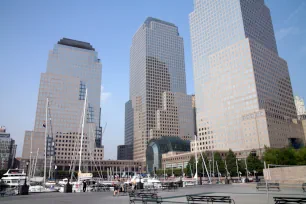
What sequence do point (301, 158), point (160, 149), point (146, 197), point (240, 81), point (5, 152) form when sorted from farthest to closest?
point (160, 149) → point (5, 152) → point (240, 81) → point (301, 158) → point (146, 197)

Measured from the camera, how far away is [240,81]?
15975 centimetres

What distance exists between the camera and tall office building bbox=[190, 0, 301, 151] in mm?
150512

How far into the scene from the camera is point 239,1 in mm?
169250

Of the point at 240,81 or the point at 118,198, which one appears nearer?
the point at 118,198

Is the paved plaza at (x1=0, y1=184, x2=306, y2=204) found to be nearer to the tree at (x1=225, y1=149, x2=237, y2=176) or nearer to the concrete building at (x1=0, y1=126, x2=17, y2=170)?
the tree at (x1=225, y1=149, x2=237, y2=176)

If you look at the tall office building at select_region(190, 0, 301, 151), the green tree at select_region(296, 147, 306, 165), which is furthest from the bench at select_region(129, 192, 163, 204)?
the tall office building at select_region(190, 0, 301, 151)

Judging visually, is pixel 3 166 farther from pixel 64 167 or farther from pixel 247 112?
pixel 247 112

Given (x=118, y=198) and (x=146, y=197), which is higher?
(x=146, y=197)

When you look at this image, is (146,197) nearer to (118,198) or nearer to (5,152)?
(118,198)

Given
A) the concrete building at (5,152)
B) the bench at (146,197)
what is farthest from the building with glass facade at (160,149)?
the bench at (146,197)

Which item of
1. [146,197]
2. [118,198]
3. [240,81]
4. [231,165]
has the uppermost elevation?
[240,81]

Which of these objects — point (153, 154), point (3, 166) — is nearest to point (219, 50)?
point (153, 154)

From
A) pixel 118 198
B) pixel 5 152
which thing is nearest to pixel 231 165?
pixel 118 198

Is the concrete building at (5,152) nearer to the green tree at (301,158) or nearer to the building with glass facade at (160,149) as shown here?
the building with glass facade at (160,149)
